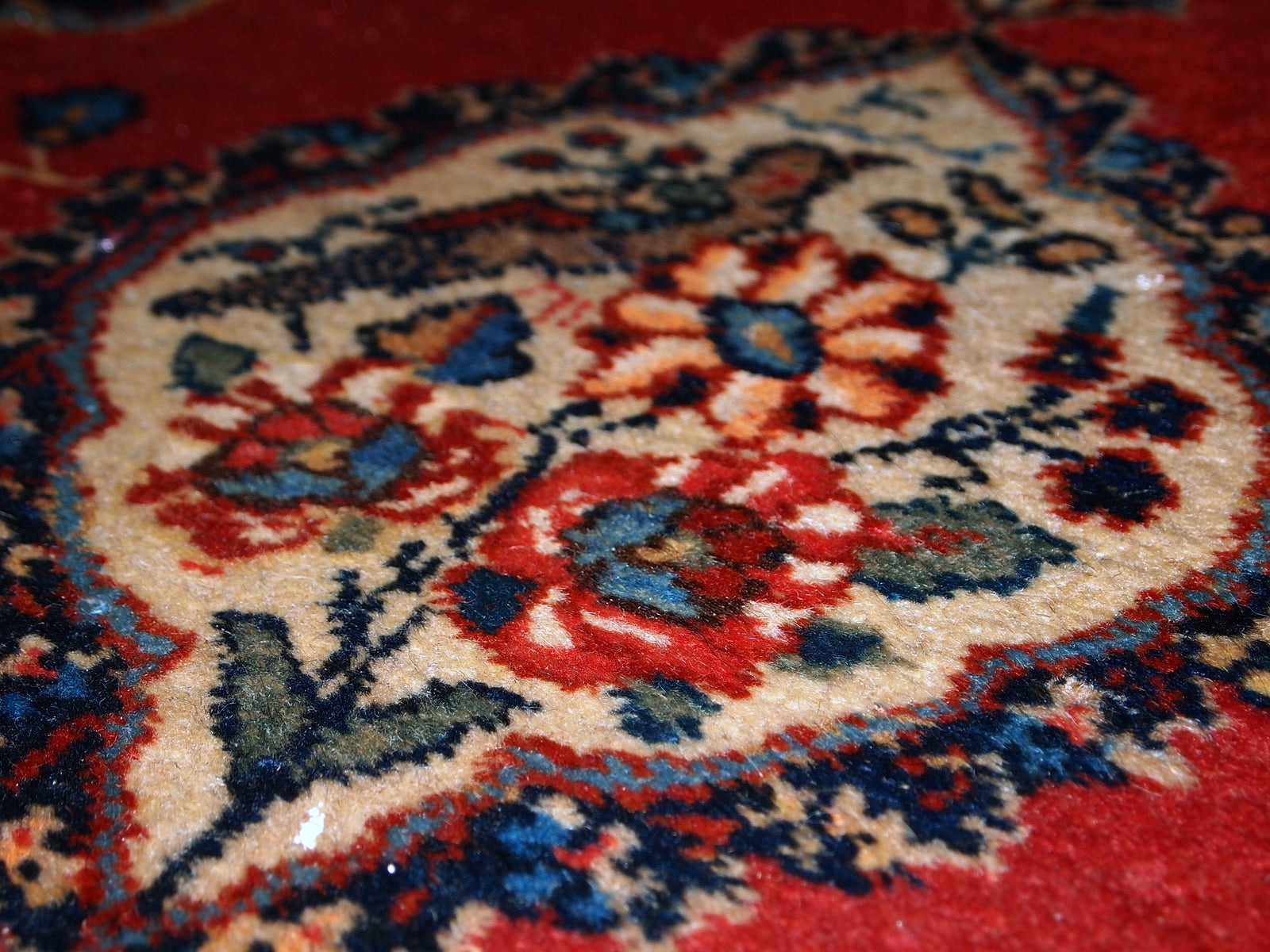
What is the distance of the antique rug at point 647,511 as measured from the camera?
25.0 inches

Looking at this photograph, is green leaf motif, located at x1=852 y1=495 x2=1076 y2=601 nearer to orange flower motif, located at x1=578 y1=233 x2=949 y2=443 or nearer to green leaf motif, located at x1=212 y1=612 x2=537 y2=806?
orange flower motif, located at x1=578 y1=233 x2=949 y2=443

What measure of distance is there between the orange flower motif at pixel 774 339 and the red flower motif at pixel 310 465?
16 cm

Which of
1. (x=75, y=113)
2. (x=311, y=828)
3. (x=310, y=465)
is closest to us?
(x=311, y=828)

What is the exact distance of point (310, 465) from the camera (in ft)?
3.18

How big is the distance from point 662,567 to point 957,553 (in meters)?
0.23

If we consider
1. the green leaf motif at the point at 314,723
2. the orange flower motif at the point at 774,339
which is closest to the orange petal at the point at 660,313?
the orange flower motif at the point at 774,339

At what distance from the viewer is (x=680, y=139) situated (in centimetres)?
152

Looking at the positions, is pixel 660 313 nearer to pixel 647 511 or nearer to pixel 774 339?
pixel 774 339

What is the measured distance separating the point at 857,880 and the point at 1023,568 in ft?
1.02

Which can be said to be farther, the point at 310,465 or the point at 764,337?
the point at 764,337

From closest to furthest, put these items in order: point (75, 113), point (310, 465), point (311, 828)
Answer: point (311, 828) < point (310, 465) < point (75, 113)

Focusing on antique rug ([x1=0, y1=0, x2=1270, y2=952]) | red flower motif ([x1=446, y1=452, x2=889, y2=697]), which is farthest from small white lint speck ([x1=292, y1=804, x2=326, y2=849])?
red flower motif ([x1=446, y1=452, x2=889, y2=697])

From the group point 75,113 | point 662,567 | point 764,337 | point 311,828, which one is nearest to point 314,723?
point 311,828

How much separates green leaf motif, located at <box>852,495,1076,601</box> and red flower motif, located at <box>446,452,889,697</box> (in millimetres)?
21
